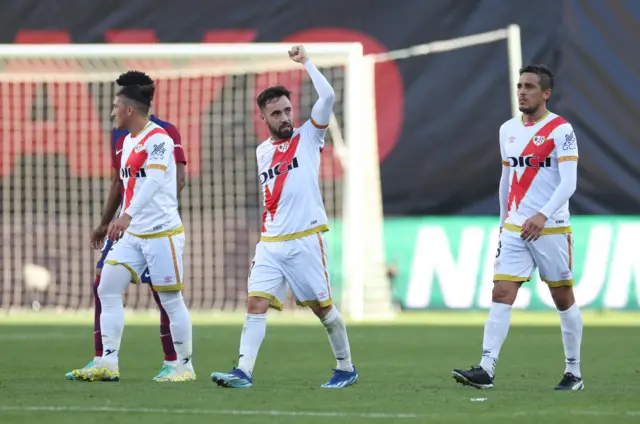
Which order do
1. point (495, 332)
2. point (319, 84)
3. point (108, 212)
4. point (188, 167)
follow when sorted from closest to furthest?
point (319, 84), point (495, 332), point (108, 212), point (188, 167)

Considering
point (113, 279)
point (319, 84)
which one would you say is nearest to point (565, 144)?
point (319, 84)

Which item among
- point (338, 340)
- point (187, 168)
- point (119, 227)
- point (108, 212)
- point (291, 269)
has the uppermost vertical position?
point (187, 168)

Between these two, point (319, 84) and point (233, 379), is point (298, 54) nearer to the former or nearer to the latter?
point (319, 84)

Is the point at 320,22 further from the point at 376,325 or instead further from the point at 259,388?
the point at 259,388

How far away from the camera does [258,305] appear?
27.0 ft

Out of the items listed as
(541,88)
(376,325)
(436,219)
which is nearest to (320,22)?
(436,219)

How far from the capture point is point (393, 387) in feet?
27.1

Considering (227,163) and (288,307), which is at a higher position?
(227,163)

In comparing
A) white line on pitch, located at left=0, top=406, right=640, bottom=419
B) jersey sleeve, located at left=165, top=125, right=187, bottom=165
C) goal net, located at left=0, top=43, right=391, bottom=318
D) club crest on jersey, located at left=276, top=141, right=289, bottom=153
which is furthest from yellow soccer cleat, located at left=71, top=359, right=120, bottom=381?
goal net, located at left=0, top=43, right=391, bottom=318

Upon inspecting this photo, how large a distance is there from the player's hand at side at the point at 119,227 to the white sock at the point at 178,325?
66cm

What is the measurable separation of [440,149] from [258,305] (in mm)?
9748

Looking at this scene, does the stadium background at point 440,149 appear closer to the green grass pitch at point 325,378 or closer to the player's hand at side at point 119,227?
the green grass pitch at point 325,378

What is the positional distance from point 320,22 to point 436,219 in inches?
114

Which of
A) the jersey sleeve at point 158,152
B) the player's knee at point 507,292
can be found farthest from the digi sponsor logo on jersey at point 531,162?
the jersey sleeve at point 158,152
